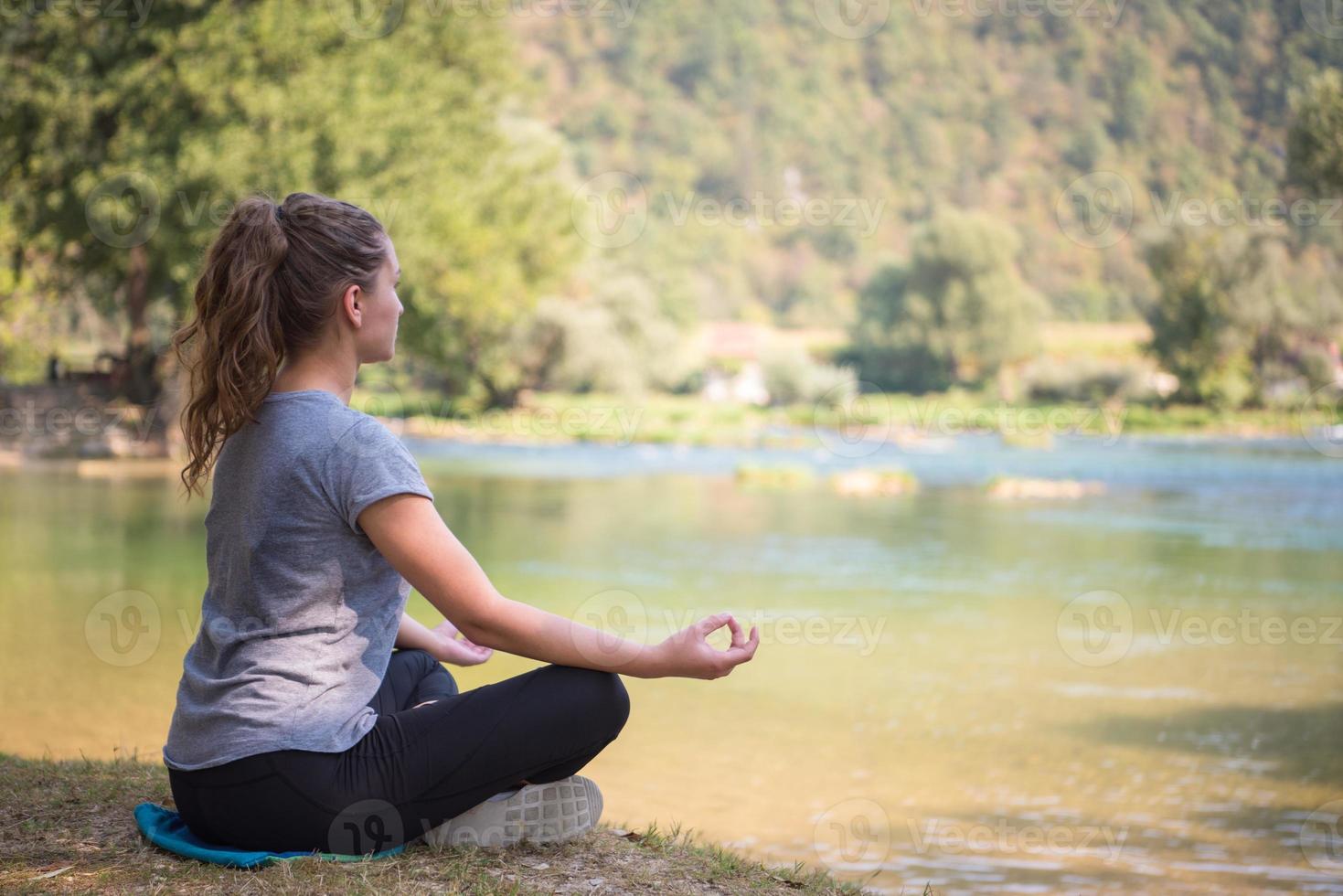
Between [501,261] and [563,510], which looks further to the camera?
[501,261]

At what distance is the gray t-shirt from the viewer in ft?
6.49

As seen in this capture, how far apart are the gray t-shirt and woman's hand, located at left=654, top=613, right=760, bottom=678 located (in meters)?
0.45

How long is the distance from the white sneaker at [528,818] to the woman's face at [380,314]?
0.80 meters

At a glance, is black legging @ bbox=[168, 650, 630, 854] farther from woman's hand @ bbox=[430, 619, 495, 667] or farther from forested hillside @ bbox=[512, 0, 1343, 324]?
forested hillside @ bbox=[512, 0, 1343, 324]

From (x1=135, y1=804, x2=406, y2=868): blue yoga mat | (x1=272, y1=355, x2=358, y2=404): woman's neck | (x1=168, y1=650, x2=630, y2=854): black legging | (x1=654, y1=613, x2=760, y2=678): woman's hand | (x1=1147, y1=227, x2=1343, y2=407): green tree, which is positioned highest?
(x1=1147, y1=227, x2=1343, y2=407): green tree

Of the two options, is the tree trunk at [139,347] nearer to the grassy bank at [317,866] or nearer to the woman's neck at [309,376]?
the grassy bank at [317,866]

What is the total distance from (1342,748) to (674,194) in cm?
9591

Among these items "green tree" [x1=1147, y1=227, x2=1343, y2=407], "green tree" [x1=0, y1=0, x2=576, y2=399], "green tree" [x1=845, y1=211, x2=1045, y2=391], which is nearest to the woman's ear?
"green tree" [x1=0, y1=0, x2=576, y2=399]

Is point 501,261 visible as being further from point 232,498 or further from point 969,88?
point 969,88

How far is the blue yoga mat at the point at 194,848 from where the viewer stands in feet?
6.80

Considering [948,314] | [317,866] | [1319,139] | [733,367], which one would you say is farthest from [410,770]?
[948,314]

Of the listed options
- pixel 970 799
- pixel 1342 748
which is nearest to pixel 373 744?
pixel 970 799

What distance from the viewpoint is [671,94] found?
116 metres

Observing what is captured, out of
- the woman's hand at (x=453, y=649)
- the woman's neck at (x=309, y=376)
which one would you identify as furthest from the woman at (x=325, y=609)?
the woman's hand at (x=453, y=649)
